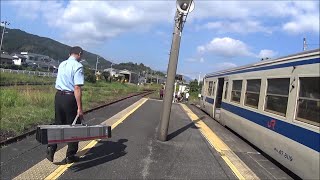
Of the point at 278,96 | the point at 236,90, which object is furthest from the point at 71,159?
the point at 236,90

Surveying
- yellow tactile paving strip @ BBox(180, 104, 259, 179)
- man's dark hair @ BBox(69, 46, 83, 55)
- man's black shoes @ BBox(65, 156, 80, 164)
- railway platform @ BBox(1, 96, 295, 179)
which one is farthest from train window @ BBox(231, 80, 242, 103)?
man's dark hair @ BBox(69, 46, 83, 55)

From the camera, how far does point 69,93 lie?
7.33 m

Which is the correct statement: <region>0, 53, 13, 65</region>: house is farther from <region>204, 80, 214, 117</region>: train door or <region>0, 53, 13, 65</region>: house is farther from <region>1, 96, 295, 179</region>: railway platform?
<region>1, 96, 295, 179</region>: railway platform

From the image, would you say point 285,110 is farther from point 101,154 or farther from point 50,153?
point 50,153

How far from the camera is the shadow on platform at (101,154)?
754cm

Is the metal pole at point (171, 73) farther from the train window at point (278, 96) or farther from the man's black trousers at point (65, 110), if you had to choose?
the man's black trousers at point (65, 110)

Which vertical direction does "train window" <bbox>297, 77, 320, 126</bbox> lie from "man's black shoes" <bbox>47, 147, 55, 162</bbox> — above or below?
above

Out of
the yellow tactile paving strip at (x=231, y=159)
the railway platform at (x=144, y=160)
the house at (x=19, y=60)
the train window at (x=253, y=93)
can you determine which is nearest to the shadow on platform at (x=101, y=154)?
the railway platform at (x=144, y=160)

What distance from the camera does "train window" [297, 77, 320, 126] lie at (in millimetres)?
7426

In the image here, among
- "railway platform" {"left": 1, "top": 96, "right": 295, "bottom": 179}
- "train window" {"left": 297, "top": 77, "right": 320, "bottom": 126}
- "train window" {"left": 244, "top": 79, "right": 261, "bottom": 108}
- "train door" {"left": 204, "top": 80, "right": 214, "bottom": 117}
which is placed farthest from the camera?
"train door" {"left": 204, "top": 80, "right": 214, "bottom": 117}

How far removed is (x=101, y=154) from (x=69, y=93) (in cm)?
170

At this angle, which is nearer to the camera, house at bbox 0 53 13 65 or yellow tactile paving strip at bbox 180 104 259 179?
yellow tactile paving strip at bbox 180 104 259 179

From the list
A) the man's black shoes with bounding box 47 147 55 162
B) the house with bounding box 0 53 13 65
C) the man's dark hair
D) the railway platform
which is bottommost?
the railway platform

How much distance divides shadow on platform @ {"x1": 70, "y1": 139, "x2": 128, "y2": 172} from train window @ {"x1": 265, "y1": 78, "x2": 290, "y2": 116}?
3514 millimetres
